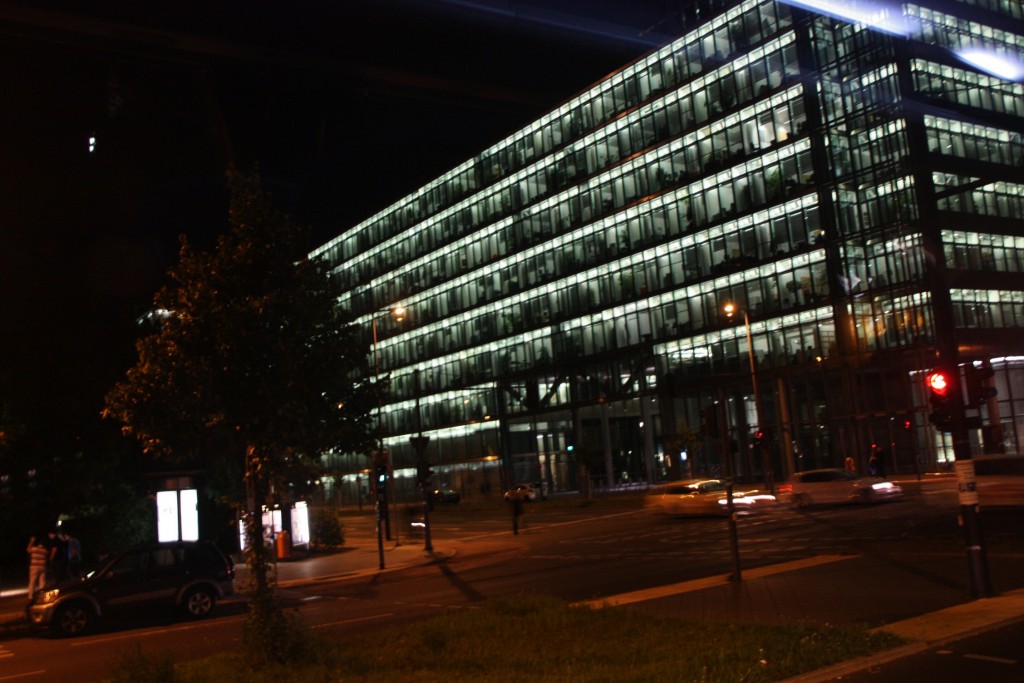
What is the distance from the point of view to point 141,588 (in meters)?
20.2

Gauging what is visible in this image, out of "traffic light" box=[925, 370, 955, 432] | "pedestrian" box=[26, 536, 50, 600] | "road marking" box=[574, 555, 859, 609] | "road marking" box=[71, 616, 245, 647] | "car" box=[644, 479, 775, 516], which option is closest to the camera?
"traffic light" box=[925, 370, 955, 432]

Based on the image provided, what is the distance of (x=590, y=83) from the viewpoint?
71938 mm

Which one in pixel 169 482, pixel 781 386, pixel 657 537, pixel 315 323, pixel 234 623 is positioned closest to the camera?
pixel 315 323

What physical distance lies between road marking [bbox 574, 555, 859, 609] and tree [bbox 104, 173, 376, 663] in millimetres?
5852

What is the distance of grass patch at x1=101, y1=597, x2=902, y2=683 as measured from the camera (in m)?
9.35

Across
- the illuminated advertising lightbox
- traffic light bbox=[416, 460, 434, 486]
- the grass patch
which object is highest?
traffic light bbox=[416, 460, 434, 486]

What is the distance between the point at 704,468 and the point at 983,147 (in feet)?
89.2

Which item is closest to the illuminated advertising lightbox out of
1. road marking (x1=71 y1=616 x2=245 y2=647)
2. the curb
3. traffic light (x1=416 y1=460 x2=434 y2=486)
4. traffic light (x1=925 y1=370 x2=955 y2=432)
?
traffic light (x1=416 y1=460 x2=434 y2=486)

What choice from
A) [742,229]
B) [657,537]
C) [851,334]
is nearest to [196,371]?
[657,537]

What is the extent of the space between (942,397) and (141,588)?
53.9ft

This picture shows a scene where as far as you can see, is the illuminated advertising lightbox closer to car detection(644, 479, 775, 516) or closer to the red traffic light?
car detection(644, 479, 775, 516)

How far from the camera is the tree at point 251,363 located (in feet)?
35.6

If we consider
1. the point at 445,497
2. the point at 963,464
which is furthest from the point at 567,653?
the point at 445,497

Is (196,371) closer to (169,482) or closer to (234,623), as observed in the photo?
(234,623)
